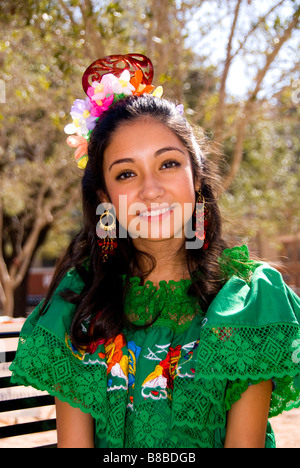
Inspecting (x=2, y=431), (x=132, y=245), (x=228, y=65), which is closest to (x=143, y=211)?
(x=132, y=245)

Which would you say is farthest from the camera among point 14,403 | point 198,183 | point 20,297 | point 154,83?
point 20,297

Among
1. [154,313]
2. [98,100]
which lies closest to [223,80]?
[98,100]

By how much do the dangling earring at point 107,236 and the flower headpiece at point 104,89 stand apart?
27cm

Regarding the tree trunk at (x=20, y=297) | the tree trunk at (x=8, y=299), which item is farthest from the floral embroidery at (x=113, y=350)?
the tree trunk at (x=20, y=297)

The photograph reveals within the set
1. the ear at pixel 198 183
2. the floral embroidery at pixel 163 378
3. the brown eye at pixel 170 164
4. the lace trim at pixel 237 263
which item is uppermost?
the brown eye at pixel 170 164

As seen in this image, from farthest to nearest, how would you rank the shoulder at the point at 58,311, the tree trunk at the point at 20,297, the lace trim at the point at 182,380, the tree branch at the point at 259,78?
the tree trunk at the point at 20,297 < the tree branch at the point at 259,78 < the shoulder at the point at 58,311 < the lace trim at the point at 182,380

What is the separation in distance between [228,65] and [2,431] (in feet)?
13.4

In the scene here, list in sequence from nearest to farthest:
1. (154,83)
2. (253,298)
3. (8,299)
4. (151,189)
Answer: (253,298), (151,189), (154,83), (8,299)

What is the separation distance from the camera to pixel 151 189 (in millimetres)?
1893

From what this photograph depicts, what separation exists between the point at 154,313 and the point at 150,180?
518 millimetres

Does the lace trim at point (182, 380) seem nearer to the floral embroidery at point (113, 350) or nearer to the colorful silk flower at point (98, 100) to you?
the floral embroidery at point (113, 350)

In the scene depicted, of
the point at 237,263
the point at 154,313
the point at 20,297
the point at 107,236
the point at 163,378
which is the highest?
the point at 107,236

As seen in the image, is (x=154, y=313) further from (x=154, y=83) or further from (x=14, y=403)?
(x=154, y=83)

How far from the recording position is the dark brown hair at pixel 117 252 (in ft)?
6.51
